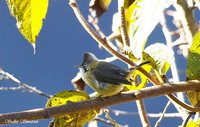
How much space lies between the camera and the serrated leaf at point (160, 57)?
628mm

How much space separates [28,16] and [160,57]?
23 centimetres

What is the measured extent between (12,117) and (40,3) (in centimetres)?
15

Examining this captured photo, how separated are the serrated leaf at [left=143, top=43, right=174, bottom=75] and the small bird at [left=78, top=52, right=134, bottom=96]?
0.07 meters

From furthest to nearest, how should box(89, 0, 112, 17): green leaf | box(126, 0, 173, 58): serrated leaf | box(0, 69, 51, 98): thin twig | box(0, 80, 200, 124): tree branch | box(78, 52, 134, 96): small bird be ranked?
1. box(0, 69, 51, 98): thin twig
2. box(89, 0, 112, 17): green leaf
3. box(78, 52, 134, 96): small bird
4. box(126, 0, 173, 58): serrated leaf
5. box(0, 80, 200, 124): tree branch

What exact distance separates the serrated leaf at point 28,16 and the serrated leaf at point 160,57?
0.62ft

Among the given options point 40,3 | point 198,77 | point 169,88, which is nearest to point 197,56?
point 198,77

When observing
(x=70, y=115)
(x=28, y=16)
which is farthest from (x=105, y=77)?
(x=28, y=16)

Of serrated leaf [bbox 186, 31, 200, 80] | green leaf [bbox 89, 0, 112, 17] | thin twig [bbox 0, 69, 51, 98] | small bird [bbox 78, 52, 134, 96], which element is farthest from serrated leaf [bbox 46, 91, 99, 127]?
thin twig [bbox 0, 69, 51, 98]

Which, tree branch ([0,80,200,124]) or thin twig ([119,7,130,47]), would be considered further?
thin twig ([119,7,130,47])

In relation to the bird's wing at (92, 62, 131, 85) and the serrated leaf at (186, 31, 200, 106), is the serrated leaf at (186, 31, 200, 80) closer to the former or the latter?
the serrated leaf at (186, 31, 200, 106)

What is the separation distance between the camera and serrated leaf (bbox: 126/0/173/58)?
554mm

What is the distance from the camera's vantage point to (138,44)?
566 millimetres

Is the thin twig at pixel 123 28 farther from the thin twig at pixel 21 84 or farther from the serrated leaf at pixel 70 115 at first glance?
the thin twig at pixel 21 84

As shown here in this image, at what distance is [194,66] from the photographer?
0.63m
